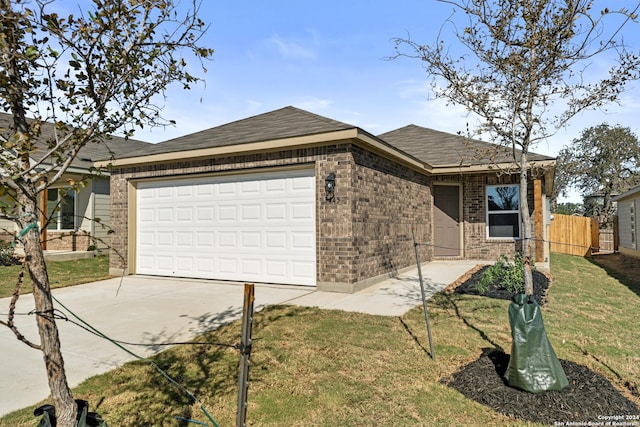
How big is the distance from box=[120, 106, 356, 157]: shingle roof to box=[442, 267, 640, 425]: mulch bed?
524 cm

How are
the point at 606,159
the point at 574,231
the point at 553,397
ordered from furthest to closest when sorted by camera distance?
1. the point at 606,159
2. the point at 574,231
3. the point at 553,397

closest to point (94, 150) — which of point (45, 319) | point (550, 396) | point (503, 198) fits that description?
point (503, 198)

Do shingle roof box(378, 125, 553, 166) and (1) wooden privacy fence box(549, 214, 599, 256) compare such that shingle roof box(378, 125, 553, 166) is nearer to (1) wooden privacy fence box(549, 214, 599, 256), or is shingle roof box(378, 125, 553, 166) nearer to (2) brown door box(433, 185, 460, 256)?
(2) brown door box(433, 185, 460, 256)

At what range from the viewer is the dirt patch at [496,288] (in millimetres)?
7328

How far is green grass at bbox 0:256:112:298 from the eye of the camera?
9164 mm

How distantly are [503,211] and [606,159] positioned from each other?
26.7 metres

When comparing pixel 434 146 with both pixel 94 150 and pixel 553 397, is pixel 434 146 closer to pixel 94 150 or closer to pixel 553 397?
pixel 553 397

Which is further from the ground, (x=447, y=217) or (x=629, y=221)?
(x=447, y=217)

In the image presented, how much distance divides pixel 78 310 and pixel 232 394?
15.0 feet

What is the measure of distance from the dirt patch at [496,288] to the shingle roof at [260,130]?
3935 millimetres

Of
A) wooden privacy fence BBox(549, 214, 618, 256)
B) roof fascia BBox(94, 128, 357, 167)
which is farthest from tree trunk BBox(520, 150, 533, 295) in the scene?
wooden privacy fence BBox(549, 214, 618, 256)

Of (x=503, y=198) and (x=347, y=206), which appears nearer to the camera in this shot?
(x=347, y=206)

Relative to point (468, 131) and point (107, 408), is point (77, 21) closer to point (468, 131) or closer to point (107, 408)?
point (107, 408)

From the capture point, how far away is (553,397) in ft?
10.9
